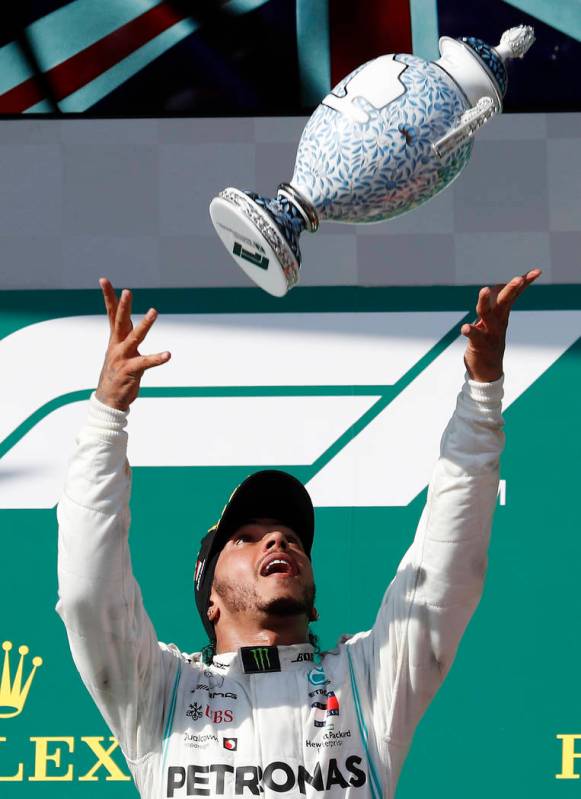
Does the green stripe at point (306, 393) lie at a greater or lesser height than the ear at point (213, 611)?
greater

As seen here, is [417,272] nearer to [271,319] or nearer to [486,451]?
[271,319]

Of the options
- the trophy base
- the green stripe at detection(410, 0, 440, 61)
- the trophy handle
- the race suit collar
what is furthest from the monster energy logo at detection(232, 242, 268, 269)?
the green stripe at detection(410, 0, 440, 61)

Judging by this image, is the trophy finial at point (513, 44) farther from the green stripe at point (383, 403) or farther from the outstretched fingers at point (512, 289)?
the green stripe at point (383, 403)

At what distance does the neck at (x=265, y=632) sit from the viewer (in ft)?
7.75

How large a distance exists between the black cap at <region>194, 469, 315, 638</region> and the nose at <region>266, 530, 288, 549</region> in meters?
0.09

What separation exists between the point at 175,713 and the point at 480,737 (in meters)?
0.81

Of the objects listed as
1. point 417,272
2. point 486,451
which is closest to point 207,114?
point 417,272

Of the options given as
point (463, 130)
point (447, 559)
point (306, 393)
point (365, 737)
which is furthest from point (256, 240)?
point (306, 393)

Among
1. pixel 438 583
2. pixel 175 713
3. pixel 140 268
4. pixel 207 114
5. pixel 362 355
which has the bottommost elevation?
pixel 175 713

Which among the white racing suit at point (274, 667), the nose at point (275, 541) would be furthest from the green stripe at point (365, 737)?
the nose at point (275, 541)

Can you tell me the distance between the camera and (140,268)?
3.03 metres

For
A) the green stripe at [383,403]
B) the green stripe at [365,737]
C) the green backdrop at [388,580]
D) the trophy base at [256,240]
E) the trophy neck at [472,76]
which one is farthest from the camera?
the green stripe at [383,403]

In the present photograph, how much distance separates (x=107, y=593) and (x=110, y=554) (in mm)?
62

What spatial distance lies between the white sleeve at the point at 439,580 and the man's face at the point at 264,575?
0.47 feet
